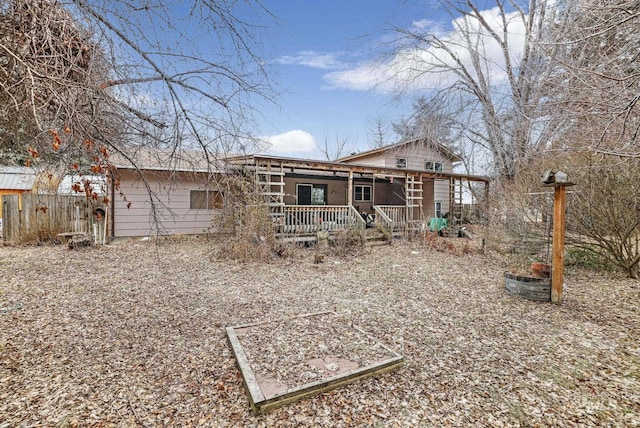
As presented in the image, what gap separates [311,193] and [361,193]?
292 centimetres

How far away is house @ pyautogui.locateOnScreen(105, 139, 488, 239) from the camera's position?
983 centimetres

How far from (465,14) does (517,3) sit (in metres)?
2.12

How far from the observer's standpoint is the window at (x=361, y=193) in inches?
647

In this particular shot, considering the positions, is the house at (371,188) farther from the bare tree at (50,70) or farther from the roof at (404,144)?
the bare tree at (50,70)

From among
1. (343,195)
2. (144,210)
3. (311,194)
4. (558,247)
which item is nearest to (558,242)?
(558,247)

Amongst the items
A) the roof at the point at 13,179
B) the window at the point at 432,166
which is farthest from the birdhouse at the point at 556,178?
the roof at the point at 13,179

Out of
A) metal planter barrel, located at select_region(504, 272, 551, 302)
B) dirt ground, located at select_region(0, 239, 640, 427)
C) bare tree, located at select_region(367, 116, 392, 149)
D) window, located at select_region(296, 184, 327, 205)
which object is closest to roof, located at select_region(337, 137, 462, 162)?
Result: window, located at select_region(296, 184, 327, 205)

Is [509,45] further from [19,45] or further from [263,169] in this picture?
[19,45]

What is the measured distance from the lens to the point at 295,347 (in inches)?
137

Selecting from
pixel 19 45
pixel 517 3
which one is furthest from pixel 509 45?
pixel 19 45

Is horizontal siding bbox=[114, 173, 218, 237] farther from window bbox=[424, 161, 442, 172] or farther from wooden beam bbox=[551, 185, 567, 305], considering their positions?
window bbox=[424, 161, 442, 172]

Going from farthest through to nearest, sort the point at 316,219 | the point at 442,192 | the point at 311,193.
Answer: the point at 442,192
the point at 311,193
the point at 316,219

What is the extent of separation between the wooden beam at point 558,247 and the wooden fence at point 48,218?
12.4 meters

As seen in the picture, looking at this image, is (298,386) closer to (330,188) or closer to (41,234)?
(41,234)
